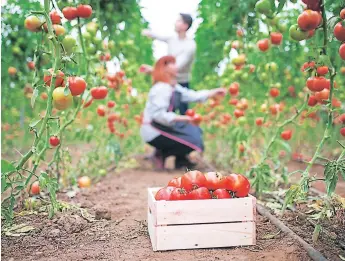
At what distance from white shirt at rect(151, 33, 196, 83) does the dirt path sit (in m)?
2.93

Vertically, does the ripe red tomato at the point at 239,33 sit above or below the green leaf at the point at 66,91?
above

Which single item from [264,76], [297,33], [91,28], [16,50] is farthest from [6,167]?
[16,50]

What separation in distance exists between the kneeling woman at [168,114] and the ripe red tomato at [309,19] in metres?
2.45

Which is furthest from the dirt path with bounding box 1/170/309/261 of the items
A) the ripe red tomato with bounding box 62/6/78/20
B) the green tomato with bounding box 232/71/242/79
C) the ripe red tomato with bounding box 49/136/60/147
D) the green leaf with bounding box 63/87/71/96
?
the green tomato with bounding box 232/71/242/79

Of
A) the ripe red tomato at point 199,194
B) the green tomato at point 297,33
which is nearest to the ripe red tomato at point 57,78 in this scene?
the ripe red tomato at point 199,194

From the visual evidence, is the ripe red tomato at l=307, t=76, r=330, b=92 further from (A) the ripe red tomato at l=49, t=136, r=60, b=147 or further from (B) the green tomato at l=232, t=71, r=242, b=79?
(B) the green tomato at l=232, t=71, r=242, b=79

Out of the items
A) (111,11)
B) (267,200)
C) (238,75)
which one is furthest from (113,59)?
(267,200)

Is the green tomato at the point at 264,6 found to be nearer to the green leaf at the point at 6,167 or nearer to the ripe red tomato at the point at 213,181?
the ripe red tomato at the point at 213,181

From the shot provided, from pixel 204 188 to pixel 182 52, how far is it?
374 cm

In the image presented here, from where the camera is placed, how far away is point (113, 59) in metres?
4.64

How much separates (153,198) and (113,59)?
256 centimetres

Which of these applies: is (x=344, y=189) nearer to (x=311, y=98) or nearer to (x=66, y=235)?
(x=311, y=98)

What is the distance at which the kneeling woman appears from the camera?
4898mm

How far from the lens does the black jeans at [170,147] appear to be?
16.7 ft
